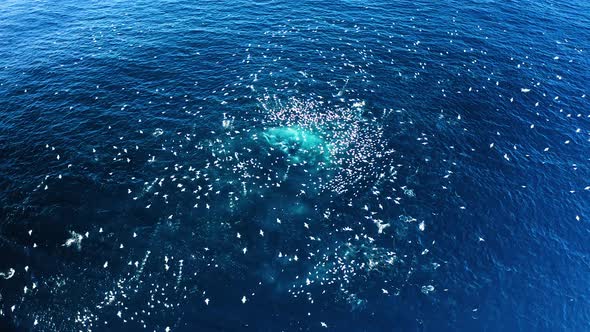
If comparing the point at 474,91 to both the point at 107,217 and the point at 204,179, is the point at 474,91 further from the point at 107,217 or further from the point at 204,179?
the point at 107,217

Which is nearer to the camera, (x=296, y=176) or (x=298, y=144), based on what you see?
(x=296, y=176)

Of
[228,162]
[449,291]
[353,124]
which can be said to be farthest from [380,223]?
[228,162]

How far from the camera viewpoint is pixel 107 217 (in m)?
60.7

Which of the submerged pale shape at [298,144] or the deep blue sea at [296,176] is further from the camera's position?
the submerged pale shape at [298,144]

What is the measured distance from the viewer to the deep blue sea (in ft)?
169

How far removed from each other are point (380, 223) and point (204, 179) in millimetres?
32946

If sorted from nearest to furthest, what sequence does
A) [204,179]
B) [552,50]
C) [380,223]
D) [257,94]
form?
1. [380,223]
2. [204,179]
3. [257,94]
4. [552,50]

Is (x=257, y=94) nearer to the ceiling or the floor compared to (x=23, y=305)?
nearer to the ceiling

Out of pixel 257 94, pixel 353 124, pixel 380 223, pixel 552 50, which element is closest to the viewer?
pixel 380 223

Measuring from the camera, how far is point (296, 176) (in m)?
68.1

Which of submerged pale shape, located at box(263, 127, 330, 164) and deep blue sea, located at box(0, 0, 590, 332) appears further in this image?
submerged pale shape, located at box(263, 127, 330, 164)

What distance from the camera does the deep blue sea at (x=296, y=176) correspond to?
51.4 m

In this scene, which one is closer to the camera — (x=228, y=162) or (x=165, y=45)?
(x=228, y=162)

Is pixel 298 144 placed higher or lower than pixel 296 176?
higher
